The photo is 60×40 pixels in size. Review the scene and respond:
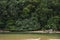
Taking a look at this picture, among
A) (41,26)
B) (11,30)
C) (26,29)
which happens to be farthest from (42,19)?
(11,30)

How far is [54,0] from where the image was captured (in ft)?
39.8

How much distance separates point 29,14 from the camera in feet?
41.3

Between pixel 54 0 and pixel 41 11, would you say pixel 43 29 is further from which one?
pixel 54 0

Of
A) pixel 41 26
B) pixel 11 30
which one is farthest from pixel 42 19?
pixel 11 30

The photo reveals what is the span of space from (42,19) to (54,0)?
4.92 ft

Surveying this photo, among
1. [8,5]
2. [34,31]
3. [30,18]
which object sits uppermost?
[8,5]

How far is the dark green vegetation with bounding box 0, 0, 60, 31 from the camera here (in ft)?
39.8

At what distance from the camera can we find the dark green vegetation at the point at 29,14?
39.8ft

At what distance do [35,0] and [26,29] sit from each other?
2.06 m

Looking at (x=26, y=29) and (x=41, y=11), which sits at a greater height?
(x=41, y=11)

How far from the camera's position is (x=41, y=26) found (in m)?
12.3

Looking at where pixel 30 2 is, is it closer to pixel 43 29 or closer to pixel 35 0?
pixel 35 0

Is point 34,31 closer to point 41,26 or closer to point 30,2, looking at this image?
point 41,26

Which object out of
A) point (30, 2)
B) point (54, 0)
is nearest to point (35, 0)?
point (30, 2)
